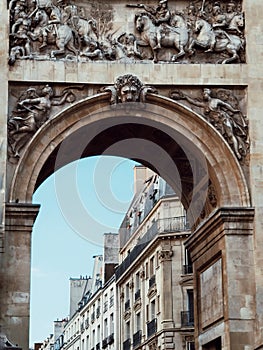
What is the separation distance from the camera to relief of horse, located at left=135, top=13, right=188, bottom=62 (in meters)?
26.3

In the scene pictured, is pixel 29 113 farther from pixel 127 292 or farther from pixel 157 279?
pixel 127 292

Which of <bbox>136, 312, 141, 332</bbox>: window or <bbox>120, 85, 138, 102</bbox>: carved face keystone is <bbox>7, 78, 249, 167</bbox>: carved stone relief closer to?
<bbox>120, 85, 138, 102</bbox>: carved face keystone

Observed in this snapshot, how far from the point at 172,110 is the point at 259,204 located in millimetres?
3118

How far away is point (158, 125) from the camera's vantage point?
86.5ft

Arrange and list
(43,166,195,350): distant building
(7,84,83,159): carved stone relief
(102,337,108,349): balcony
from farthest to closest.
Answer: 1. (102,337,108,349): balcony
2. (43,166,195,350): distant building
3. (7,84,83,159): carved stone relief

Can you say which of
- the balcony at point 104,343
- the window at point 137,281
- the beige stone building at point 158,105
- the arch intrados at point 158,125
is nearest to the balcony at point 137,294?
the window at point 137,281

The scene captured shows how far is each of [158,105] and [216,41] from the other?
88.1 inches

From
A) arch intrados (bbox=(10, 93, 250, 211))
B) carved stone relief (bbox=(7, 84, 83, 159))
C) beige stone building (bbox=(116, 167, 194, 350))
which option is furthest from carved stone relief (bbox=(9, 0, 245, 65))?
beige stone building (bbox=(116, 167, 194, 350))

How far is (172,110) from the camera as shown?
2605 cm

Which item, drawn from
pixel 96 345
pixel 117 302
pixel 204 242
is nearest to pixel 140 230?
pixel 117 302

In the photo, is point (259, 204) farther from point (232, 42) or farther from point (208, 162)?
point (232, 42)

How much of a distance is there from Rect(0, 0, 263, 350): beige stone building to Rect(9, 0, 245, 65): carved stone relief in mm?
25

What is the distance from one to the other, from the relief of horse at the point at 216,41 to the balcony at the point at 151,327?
24154mm

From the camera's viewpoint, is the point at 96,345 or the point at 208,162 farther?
the point at 96,345
